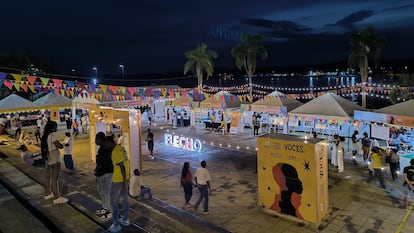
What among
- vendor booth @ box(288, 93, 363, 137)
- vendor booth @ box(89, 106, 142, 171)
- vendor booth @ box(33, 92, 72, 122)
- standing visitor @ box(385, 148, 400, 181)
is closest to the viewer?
standing visitor @ box(385, 148, 400, 181)

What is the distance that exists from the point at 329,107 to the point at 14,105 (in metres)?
20.3

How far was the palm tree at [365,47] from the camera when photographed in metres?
23.6

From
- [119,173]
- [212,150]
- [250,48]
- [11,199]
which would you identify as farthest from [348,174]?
[250,48]

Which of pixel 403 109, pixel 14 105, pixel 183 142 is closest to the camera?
pixel 403 109

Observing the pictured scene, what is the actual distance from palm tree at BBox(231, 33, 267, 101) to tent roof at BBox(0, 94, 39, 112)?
59.3ft

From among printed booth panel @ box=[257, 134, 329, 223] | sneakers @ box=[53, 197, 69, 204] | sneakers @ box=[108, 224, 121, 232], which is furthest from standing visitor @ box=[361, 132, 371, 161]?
sneakers @ box=[53, 197, 69, 204]

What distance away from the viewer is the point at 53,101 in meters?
23.0

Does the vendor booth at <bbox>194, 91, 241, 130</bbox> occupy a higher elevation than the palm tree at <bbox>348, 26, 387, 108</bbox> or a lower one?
lower

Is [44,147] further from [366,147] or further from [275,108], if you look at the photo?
[275,108]

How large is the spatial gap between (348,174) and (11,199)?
10.3m

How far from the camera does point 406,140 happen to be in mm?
13250

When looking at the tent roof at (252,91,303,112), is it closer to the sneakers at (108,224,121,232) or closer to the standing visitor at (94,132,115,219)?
the standing visitor at (94,132,115,219)

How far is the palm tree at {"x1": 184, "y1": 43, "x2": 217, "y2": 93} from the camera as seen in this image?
31703 millimetres

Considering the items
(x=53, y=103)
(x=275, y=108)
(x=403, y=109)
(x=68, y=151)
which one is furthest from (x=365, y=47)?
(x=53, y=103)
